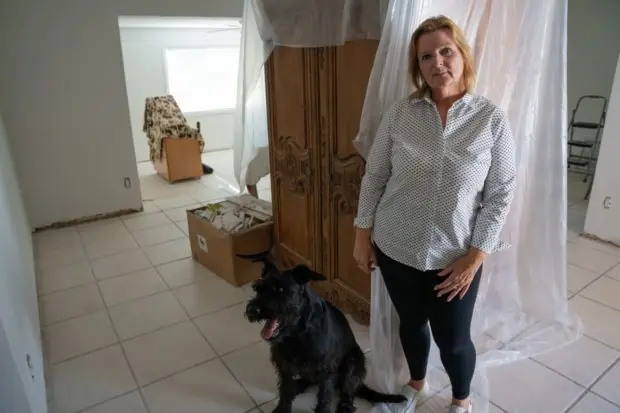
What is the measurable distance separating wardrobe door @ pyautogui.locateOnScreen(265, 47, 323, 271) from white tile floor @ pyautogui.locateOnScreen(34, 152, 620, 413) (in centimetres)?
48

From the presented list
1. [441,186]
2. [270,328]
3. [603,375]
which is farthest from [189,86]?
[603,375]

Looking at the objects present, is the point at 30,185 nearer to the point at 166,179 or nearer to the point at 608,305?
the point at 166,179

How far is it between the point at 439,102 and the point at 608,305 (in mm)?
1860

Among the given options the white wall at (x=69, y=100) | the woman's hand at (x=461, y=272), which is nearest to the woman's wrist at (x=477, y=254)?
the woman's hand at (x=461, y=272)

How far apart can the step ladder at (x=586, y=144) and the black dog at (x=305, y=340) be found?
4.02 m

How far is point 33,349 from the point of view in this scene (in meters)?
1.79

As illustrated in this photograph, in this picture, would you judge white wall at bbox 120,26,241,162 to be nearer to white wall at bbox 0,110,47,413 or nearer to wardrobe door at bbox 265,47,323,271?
wardrobe door at bbox 265,47,323,271

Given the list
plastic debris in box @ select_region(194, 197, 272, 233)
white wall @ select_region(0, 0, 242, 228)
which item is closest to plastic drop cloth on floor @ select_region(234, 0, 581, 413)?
plastic debris in box @ select_region(194, 197, 272, 233)

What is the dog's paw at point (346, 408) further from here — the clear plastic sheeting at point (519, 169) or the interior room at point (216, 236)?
the clear plastic sheeting at point (519, 169)

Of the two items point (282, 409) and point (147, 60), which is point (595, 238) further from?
point (147, 60)

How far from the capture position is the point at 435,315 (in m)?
1.39

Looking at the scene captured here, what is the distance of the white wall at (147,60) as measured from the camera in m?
6.00

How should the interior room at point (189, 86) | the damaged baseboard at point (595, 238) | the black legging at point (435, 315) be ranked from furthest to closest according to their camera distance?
the interior room at point (189, 86), the damaged baseboard at point (595, 238), the black legging at point (435, 315)

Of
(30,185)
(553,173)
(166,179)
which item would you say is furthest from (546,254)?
(166,179)
